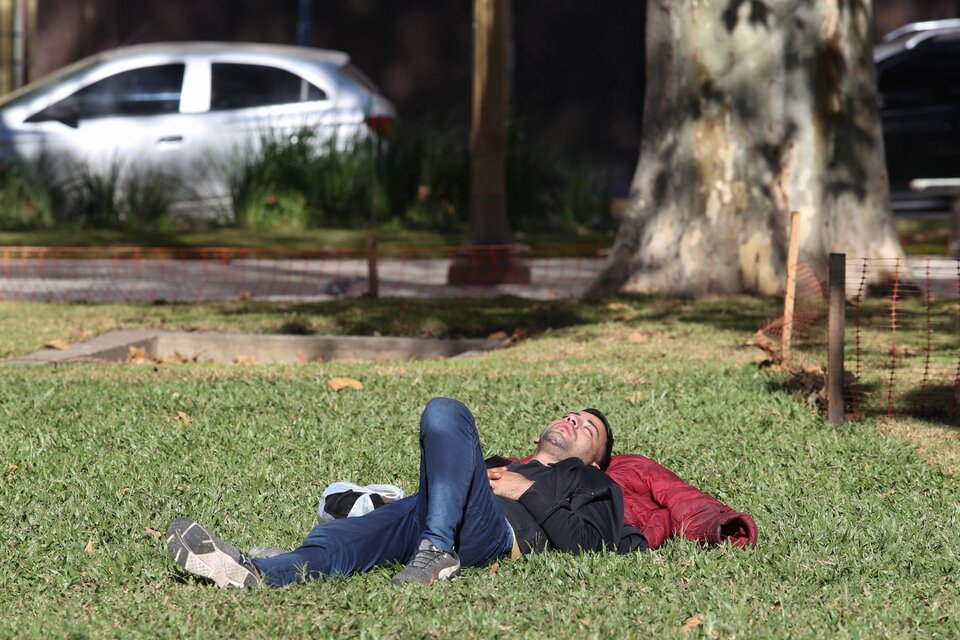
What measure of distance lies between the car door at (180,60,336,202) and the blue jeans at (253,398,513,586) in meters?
11.0

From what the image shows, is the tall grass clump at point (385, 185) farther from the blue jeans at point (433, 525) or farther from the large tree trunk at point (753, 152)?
the blue jeans at point (433, 525)

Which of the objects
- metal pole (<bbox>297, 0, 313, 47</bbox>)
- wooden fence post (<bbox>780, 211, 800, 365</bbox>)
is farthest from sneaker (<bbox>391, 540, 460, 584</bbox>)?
metal pole (<bbox>297, 0, 313, 47</bbox>)

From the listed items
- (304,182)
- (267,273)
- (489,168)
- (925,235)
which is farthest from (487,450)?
(925,235)

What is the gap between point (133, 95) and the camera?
50.7 ft

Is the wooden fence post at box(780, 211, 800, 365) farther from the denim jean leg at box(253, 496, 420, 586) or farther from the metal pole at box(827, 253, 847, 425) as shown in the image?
the denim jean leg at box(253, 496, 420, 586)

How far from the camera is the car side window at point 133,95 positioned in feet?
50.4

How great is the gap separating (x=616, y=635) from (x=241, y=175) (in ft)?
38.9

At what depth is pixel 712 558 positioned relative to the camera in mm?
4770

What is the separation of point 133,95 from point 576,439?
11.2 meters

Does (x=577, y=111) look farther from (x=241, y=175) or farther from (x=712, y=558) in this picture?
(x=712, y=558)

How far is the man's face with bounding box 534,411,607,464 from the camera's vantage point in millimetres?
5230

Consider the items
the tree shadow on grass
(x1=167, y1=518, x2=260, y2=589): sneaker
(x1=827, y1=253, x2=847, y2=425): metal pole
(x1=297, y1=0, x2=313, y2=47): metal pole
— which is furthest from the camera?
(x1=297, y1=0, x2=313, y2=47): metal pole

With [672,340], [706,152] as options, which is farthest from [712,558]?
[706,152]

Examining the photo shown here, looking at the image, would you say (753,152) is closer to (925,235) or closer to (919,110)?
(925,235)
